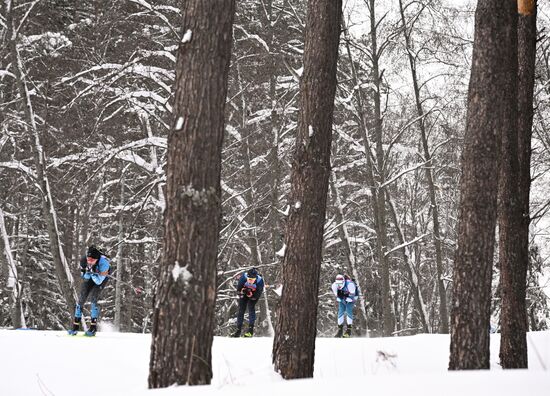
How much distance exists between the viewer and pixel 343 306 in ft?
51.0

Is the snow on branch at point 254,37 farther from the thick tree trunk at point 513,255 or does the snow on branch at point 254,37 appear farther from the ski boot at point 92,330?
the thick tree trunk at point 513,255

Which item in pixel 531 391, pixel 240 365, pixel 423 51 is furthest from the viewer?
pixel 423 51

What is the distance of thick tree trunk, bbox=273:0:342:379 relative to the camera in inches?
265

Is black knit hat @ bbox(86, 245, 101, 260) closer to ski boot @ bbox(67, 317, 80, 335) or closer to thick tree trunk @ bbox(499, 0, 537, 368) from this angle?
ski boot @ bbox(67, 317, 80, 335)

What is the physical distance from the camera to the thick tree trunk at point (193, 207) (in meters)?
4.41

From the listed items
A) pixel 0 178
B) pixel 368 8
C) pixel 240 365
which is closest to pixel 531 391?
pixel 240 365

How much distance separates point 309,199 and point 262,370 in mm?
1960

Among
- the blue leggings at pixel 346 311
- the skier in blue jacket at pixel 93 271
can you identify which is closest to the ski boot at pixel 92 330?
the skier in blue jacket at pixel 93 271

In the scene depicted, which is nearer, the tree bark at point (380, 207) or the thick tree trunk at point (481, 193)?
the thick tree trunk at point (481, 193)

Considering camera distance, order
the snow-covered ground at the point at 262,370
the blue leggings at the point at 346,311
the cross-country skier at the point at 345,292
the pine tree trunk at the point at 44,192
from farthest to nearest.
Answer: the blue leggings at the point at 346,311 < the cross-country skier at the point at 345,292 < the pine tree trunk at the point at 44,192 < the snow-covered ground at the point at 262,370

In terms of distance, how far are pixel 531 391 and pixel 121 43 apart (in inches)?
548

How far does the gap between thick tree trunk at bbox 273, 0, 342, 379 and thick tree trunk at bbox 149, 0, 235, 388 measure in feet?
7.59

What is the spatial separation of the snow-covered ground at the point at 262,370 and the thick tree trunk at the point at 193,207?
0.96 ft

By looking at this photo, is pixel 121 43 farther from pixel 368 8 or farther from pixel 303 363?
pixel 303 363
